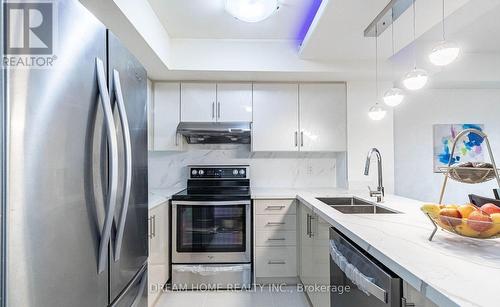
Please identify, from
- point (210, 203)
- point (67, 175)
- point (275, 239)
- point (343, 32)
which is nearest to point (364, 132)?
point (343, 32)

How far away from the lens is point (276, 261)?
8.48ft

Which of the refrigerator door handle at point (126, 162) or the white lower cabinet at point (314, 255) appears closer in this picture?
the refrigerator door handle at point (126, 162)

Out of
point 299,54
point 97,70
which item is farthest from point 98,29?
point 299,54

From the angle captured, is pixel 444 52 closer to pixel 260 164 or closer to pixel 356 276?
pixel 356 276

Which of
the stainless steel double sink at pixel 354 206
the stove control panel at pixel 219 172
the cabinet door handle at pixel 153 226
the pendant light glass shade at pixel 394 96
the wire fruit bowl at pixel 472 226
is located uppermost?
the pendant light glass shade at pixel 394 96

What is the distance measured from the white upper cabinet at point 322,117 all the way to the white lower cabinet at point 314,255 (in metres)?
0.81

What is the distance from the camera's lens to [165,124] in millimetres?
2930

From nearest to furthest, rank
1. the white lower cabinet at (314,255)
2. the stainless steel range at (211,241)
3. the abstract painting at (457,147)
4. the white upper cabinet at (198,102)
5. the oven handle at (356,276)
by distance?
the oven handle at (356,276)
the white lower cabinet at (314,255)
the stainless steel range at (211,241)
the white upper cabinet at (198,102)
the abstract painting at (457,147)

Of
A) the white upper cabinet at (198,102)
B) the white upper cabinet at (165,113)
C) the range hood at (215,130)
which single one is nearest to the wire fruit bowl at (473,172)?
the range hood at (215,130)

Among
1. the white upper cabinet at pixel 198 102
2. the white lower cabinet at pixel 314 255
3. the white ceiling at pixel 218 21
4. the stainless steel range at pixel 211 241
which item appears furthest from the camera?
the white upper cabinet at pixel 198 102

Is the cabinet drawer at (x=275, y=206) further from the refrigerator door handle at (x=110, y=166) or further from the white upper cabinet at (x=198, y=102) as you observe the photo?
the refrigerator door handle at (x=110, y=166)

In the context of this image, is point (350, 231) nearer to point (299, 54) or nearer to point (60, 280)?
point (60, 280)

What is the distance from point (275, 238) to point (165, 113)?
5.62 ft

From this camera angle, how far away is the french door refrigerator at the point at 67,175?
63 centimetres
